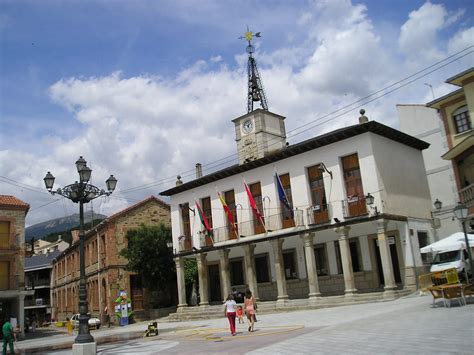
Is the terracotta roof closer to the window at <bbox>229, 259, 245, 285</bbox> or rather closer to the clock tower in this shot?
the window at <bbox>229, 259, 245, 285</bbox>

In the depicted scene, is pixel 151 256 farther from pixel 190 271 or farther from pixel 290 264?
pixel 290 264

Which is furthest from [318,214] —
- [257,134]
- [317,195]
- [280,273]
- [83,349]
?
[83,349]

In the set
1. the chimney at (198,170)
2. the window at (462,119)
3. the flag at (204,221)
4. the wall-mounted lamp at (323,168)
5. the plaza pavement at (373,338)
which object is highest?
A: the chimney at (198,170)

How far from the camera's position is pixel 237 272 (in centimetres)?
3183

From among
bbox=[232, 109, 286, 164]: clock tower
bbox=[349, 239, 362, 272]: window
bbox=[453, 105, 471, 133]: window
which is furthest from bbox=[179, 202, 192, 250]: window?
bbox=[453, 105, 471, 133]: window

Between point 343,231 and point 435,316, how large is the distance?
1092 cm

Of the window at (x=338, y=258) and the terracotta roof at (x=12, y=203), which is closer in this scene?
the window at (x=338, y=258)

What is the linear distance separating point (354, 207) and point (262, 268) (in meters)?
9.04

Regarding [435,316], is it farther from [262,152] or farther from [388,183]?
[262,152]

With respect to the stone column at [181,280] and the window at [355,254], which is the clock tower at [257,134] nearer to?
the stone column at [181,280]

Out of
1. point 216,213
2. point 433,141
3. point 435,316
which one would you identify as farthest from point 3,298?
point 433,141

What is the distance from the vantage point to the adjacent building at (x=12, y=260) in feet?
102

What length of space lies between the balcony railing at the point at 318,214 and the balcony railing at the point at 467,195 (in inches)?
254

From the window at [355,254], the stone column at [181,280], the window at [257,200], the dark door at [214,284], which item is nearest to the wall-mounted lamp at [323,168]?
the window at [355,254]
